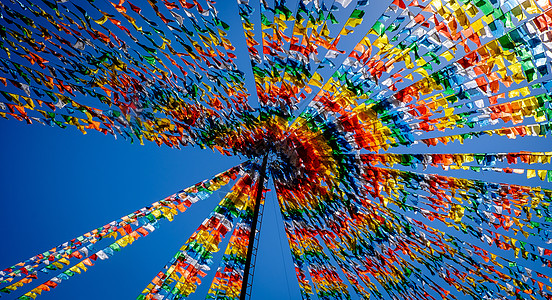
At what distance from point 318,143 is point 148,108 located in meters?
3.41

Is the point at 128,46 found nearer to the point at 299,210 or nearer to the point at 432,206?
the point at 299,210

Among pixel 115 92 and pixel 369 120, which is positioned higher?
pixel 115 92

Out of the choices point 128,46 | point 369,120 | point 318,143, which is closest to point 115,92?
point 128,46

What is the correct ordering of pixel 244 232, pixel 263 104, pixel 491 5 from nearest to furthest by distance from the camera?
pixel 491 5 → pixel 263 104 → pixel 244 232

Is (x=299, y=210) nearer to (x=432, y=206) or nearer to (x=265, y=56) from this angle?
(x=432, y=206)

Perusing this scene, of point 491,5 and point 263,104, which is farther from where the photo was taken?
point 263,104

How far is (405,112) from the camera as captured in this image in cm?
444

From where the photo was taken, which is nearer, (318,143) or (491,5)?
(491,5)

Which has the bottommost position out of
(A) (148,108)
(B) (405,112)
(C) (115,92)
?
(B) (405,112)

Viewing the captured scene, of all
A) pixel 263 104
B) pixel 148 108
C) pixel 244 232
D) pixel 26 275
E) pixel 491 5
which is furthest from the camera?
pixel 244 232

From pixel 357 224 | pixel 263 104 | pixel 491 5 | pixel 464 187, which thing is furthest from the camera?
pixel 357 224

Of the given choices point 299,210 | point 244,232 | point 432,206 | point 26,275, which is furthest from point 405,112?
point 26,275

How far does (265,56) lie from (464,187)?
4.03 m

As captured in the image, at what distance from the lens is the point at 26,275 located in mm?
4199
